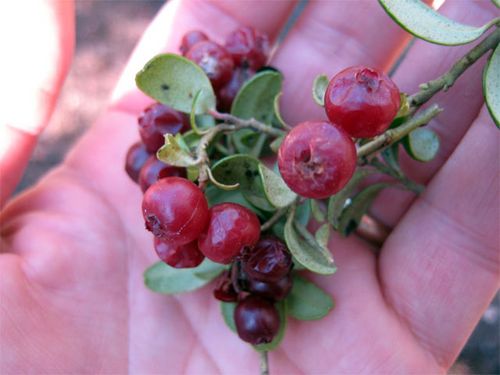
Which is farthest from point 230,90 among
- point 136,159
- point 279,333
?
point 279,333

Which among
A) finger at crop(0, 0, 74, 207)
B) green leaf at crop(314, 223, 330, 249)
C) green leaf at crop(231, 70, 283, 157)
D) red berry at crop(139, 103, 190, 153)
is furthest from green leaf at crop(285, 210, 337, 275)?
finger at crop(0, 0, 74, 207)

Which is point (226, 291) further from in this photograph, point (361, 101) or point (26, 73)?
point (26, 73)

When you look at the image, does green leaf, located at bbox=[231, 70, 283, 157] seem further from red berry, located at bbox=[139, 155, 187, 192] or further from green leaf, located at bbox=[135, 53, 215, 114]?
red berry, located at bbox=[139, 155, 187, 192]

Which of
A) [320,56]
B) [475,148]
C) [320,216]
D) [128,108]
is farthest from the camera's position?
[128,108]

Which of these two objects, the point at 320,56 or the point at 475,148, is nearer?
the point at 475,148

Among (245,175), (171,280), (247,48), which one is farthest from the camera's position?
(247,48)

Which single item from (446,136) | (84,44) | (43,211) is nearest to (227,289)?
(43,211)

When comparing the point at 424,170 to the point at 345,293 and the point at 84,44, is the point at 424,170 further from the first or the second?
the point at 84,44
